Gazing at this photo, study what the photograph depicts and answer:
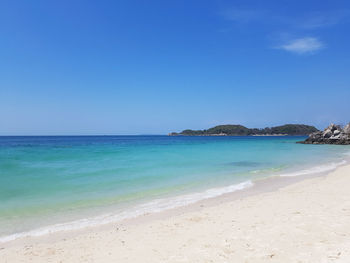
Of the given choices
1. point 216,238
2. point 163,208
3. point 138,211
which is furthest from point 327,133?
point 216,238

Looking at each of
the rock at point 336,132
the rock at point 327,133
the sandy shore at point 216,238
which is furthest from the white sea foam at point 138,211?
the rock at point 327,133

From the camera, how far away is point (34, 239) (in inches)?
221

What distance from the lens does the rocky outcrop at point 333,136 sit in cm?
4984

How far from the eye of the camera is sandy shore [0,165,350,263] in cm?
404

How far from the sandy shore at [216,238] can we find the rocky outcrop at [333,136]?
5241 cm

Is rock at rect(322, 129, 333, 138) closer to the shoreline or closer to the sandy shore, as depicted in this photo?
the shoreline

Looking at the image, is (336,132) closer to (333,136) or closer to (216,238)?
(333,136)

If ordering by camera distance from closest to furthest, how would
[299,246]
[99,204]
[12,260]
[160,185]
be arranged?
[299,246]
[12,260]
[99,204]
[160,185]

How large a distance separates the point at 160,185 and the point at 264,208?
5.89 meters

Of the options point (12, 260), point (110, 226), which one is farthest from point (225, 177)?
point (12, 260)

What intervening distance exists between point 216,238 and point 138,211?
339 cm

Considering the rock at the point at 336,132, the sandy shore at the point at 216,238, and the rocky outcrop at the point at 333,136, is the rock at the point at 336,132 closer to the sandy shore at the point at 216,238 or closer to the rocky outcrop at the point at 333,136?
the rocky outcrop at the point at 333,136

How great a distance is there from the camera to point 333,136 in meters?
52.5

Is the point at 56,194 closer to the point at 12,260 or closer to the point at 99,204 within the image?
the point at 99,204
